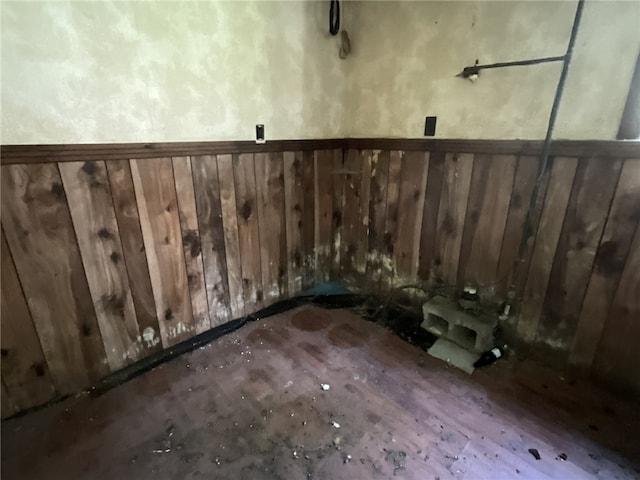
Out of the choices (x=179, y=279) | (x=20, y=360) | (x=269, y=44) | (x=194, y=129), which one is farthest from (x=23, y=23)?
(x=20, y=360)

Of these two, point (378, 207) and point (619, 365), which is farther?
point (378, 207)

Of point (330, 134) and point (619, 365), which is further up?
point (330, 134)

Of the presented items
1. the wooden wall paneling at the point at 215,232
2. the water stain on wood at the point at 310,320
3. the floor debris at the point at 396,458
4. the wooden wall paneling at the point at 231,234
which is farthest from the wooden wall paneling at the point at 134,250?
the floor debris at the point at 396,458

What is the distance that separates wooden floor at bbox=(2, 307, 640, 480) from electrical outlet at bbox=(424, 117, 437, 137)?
120 cm

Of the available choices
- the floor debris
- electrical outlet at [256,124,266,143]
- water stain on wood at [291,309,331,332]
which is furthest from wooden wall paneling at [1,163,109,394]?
the floor debris

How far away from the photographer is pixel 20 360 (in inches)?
50.4

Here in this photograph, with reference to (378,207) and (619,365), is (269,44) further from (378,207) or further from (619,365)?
(619,365)

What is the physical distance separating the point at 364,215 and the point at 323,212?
285mm

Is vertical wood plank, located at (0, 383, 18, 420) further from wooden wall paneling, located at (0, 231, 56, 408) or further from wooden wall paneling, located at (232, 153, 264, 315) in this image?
wooden wall paneling, located at (232, 153, 264, 315)

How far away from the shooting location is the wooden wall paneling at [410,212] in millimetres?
1853

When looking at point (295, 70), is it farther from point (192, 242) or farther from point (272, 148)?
point (192, 242)

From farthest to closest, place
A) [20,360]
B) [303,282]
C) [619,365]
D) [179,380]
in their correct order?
1. [303,282]
2. [179,380]
3. [619,365]
4. [20,360]

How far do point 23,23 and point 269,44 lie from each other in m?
0.99

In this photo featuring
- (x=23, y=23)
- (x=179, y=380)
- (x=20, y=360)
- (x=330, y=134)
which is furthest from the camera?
(x=330, y=134)
